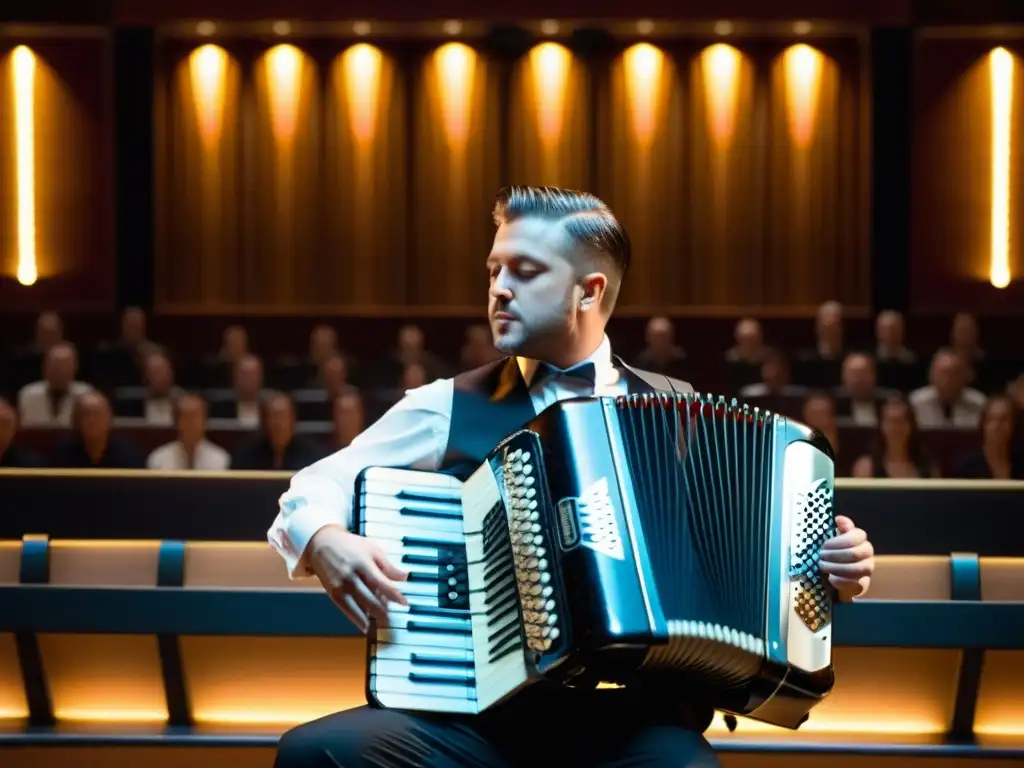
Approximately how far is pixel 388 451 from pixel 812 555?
696 mm

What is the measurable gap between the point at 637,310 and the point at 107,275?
370cm

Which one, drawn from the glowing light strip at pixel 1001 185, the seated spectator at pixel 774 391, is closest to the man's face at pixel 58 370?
the seated spectator at pixel 774 391

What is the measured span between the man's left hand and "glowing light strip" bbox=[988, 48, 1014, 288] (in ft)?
25.5

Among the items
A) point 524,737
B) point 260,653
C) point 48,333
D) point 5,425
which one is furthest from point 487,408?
point 48,333

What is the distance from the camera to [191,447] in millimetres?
5750

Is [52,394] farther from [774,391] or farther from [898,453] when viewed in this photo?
[898,453]

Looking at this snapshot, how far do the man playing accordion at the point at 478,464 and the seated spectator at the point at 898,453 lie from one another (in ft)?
10.4

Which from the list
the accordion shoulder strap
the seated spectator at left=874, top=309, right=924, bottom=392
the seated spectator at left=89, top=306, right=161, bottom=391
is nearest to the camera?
the accordion shoulder strap

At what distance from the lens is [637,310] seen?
9.52 m

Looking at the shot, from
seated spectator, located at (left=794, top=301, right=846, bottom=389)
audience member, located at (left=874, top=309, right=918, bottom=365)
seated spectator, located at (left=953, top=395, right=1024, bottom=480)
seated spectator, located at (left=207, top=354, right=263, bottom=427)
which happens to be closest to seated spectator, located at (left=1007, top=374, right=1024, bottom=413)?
seated spectator, located at (left=953, top=395, right=1024, bottom=480)

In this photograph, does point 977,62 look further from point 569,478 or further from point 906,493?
point 569,478

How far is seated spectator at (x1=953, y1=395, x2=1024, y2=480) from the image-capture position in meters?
5.36

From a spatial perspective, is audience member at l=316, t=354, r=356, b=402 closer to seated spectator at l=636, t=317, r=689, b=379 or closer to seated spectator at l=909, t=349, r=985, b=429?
seated spectator at l=636, t=317, r=689, b=379

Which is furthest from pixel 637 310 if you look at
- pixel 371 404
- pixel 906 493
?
pixel 906 493
